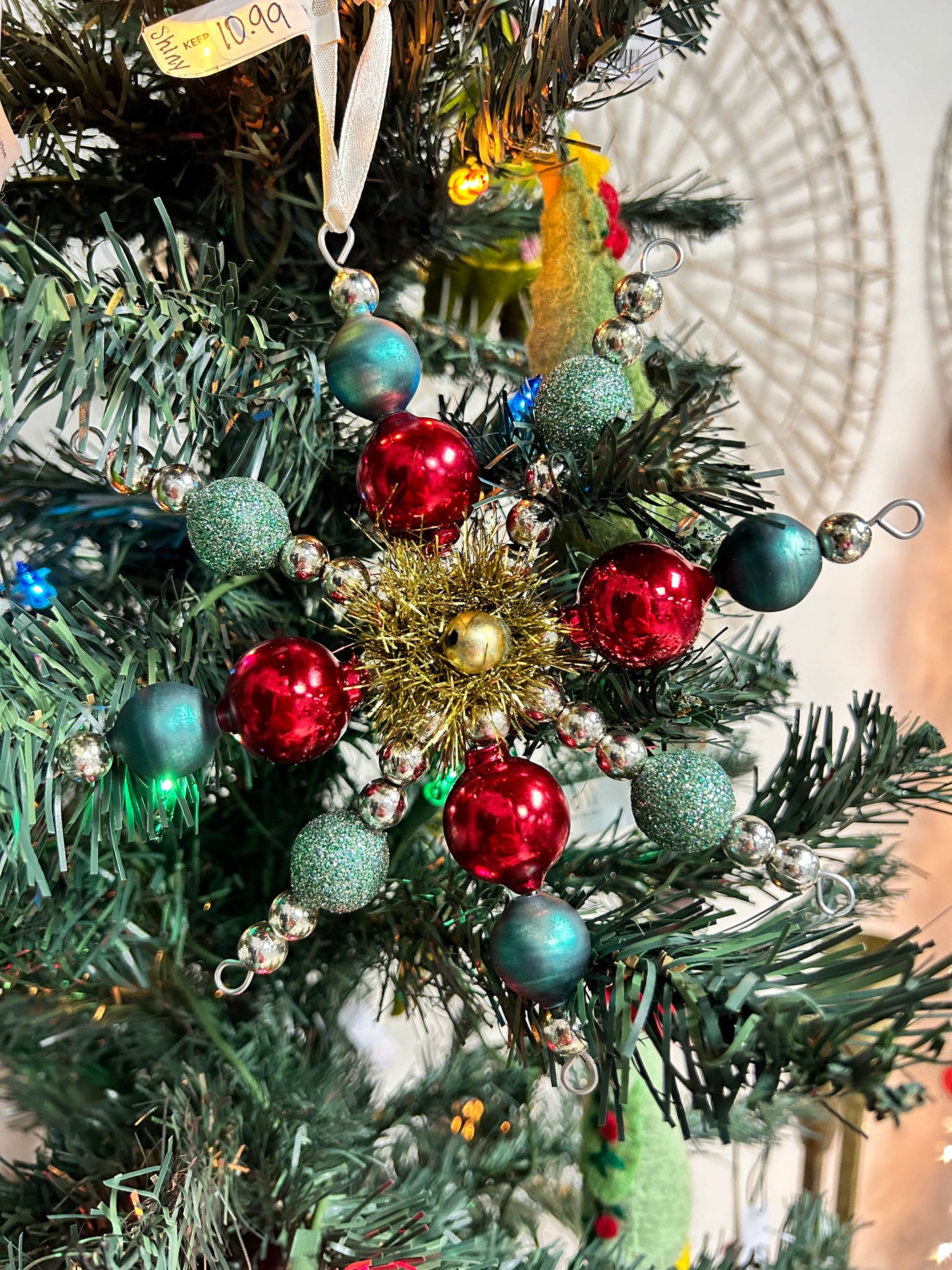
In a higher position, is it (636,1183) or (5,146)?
(5,146)

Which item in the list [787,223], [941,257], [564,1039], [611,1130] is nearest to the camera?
[564,1039]

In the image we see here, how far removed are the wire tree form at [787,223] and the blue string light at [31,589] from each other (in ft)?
1.79

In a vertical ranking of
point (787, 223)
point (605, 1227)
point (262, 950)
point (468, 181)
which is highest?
point (787, 223)

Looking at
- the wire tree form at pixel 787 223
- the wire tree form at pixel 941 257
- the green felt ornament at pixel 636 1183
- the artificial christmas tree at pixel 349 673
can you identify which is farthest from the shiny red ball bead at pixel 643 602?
the wire tree form at pixel 941 257

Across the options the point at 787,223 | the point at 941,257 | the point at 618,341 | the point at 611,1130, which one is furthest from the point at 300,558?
the point at 941,257

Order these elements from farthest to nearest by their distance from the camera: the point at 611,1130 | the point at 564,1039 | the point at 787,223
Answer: the point at 787,223 → the point at 611,1130 → the point at 564,1039

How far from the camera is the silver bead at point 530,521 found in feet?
0.85

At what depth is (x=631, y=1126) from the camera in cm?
41

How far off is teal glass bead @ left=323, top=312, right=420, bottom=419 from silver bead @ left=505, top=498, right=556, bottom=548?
0.16 feet

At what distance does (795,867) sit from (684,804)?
0.04 metres

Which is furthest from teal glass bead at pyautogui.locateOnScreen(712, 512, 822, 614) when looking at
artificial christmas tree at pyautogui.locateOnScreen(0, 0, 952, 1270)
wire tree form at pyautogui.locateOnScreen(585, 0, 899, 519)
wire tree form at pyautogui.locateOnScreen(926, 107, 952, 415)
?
wire tree form at pyautogui.locateOnScreen(926, 107, 952, 415)

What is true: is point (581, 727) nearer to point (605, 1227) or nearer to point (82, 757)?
point (82, 757)

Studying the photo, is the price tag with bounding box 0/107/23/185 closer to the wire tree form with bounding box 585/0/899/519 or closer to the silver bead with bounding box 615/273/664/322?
the silver bead with bounding box 615/273/664/322

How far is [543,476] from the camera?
26 centimetres
